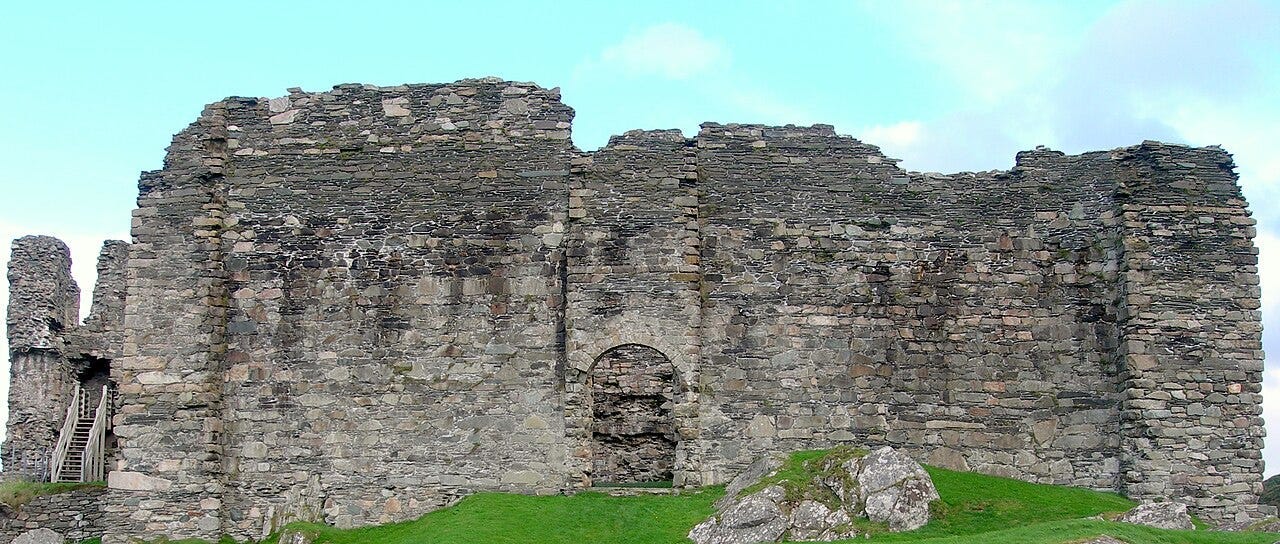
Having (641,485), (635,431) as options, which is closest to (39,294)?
(635,431)

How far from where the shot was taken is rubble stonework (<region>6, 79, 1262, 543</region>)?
19.2 metres

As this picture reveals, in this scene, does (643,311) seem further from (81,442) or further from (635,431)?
(81,442)

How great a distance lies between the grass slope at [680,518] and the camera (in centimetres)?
1493

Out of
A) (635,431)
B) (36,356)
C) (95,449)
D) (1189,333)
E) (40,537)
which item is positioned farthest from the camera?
(36,356)

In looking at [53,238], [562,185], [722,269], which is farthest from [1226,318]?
[53,238]

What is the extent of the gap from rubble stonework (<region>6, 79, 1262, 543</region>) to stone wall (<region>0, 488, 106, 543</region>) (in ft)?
8.78

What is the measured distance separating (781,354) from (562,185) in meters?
4.43

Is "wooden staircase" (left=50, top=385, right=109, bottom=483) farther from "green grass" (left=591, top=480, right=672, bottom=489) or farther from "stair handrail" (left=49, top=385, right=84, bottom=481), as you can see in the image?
"green grass" (left=591, top=480, right=672, bottom=489)

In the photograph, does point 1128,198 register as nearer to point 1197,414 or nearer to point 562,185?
point 1197,414

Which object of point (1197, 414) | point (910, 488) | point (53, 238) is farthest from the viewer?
point (53, 238)

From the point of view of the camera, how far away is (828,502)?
16859 mm

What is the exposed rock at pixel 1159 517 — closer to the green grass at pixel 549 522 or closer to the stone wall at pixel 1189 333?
the stone wall at pixel 1189 333

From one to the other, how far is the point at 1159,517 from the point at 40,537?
17.8 m

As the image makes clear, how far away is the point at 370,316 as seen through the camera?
20.0 metres
